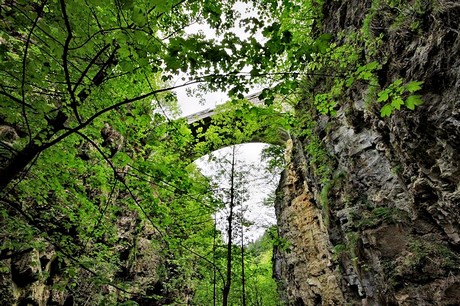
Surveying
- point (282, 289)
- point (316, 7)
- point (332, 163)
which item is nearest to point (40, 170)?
point (332, 163)

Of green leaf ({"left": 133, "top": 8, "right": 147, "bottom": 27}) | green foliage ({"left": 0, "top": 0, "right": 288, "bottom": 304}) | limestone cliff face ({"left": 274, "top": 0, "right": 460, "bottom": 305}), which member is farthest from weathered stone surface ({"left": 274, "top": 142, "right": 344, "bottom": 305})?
green leaf ({"left": 133, "top": 8, "right": 147, "bottom": 27})

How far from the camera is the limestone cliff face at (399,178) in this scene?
412 cm

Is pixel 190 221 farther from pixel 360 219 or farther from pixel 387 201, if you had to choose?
pixel 387 201

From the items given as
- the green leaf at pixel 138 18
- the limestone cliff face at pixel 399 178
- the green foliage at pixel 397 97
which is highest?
the limestone cliff face at pixel 399 178

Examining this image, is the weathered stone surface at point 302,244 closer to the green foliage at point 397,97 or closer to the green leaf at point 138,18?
the green foliage at point 397,97

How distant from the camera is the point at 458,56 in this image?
373 cm

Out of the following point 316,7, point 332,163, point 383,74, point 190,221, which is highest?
point 316,7

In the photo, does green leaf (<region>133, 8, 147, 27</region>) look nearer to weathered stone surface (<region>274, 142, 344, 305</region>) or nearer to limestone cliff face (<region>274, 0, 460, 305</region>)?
limestone cliff face (<region>274, 0, 460, 305</region>)

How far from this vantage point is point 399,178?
20.0 feet

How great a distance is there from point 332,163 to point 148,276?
33.3 feet

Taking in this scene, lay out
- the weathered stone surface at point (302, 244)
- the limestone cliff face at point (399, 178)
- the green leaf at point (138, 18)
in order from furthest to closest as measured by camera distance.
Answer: the weathered stone surface at point (302, 244), the limestone cliff face at point (399, 178), the green leaf at point (138, 18)

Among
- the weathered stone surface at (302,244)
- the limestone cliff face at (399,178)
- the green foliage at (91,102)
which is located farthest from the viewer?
the weathered stone surface at (302,244)

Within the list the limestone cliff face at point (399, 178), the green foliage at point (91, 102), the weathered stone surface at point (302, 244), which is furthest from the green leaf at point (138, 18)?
the weathered stone surface at point (302, 244)

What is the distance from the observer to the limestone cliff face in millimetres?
4121
